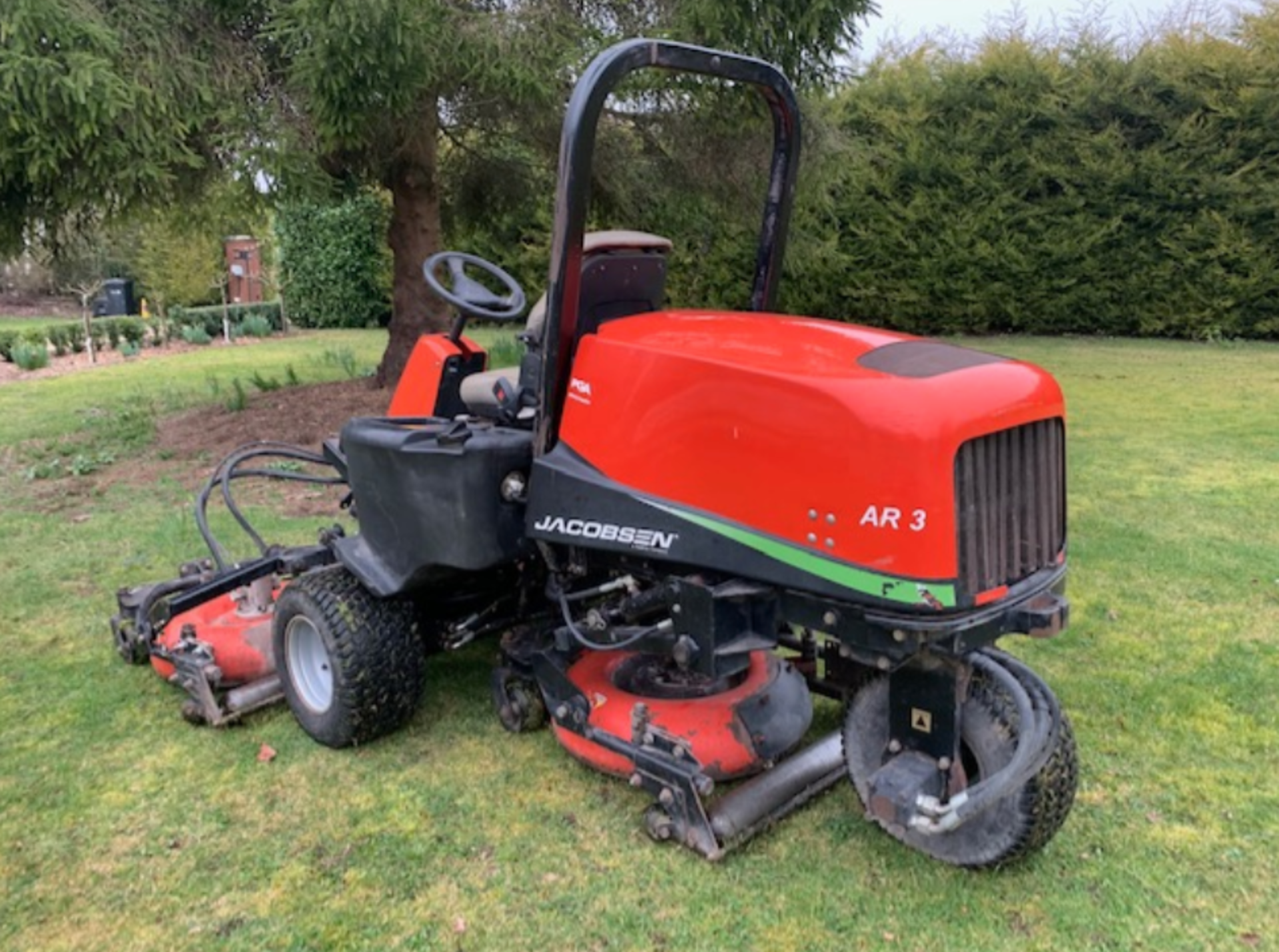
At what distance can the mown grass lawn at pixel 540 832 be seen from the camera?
2477 mm

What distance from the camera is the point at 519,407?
3.13 metres

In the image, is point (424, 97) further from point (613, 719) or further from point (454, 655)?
point (613, 719)

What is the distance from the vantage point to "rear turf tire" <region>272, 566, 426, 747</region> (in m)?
3.21

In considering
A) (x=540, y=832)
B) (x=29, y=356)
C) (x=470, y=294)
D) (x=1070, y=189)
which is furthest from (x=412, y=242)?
(x=1070, y=189)

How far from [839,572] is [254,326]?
51.5 ft

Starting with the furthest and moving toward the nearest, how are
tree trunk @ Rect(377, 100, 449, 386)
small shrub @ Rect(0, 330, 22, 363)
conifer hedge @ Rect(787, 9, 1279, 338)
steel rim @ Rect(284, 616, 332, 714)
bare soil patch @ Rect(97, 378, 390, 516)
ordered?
small shrub @ Rect(0, 330, 22, 363), conifer hedge @ Rect(787, 9, 1279, 338), tree trunk @ Rect(377, 100, 449, 386), bare soil patch @ Rect(97, 378, 390, 516), steel rim @ Rect(284, 616, 332, 714)

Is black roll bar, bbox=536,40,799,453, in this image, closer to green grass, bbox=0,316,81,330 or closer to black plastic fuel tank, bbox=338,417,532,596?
black plastic fuel tank, bbox=338,417,532,596

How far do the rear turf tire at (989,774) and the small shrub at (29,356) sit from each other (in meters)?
13.0

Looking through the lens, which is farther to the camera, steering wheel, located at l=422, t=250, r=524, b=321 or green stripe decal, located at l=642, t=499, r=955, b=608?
steering wheel, located at l=422, t=250, r=524, b=321

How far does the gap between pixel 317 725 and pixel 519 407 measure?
3.96ft

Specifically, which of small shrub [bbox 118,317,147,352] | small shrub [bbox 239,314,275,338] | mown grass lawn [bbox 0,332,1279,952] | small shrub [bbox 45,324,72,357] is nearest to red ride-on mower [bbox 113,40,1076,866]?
mown grass lawn [bbox 0,332,1279,952]

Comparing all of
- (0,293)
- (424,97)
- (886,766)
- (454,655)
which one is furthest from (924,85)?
(0,293)

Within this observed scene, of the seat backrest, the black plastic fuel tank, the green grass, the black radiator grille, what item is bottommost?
the green grass

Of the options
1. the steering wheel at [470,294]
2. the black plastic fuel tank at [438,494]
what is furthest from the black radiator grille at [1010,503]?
the steering wheel at [470,294]
